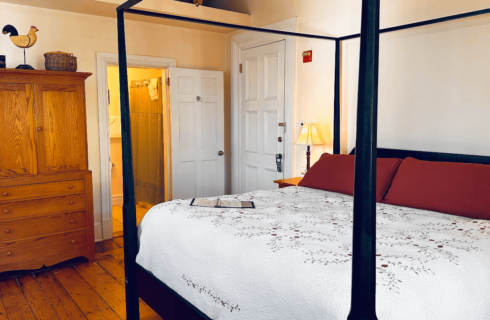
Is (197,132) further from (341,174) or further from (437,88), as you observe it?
(437,88)

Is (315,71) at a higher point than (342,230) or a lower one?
higher

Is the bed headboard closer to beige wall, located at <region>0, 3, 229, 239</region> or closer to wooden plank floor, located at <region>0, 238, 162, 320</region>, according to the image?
wooden plank floor, located at <region>0, 238, 162, 320</region>

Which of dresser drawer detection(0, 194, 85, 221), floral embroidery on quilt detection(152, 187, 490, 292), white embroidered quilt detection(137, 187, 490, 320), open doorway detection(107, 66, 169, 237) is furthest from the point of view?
open doorway detection(107, 66, 169, 237)

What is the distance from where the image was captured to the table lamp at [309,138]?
12.9 feet

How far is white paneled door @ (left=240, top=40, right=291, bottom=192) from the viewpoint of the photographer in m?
4.64

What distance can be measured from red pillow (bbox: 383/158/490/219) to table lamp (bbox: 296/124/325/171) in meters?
1.15

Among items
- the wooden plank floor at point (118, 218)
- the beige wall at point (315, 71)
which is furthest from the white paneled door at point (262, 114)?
the wooden plank floor at point (118, 218)

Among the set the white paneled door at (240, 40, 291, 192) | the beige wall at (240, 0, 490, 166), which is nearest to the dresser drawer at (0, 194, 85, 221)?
the white paneled door at (240, 40, 291, 192)

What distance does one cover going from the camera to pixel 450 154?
3051 mm

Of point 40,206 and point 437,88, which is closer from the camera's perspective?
point 437,88

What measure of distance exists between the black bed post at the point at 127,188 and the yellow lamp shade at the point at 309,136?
6.11 ft

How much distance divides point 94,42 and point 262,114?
2028 millimetres

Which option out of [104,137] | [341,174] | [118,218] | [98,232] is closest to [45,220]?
[98,232]

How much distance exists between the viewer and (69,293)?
3.26 meters
